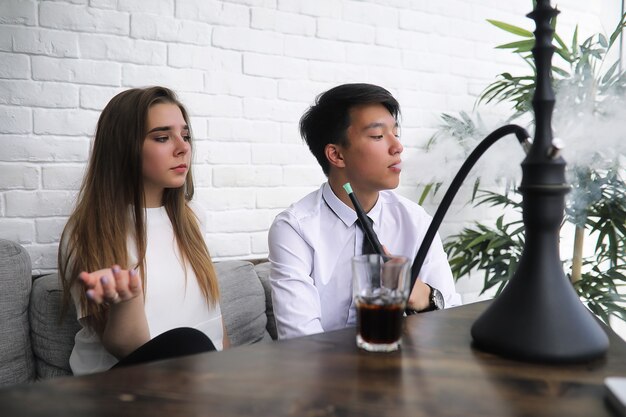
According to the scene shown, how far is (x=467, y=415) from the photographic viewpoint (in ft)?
1.75

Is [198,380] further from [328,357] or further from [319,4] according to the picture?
[319,4]

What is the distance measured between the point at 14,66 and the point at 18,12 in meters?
0.17

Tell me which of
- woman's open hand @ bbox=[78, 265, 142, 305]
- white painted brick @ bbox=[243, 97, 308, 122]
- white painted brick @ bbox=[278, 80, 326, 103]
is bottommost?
woman's open hand @ bbox=[78, 265, 142, 305]

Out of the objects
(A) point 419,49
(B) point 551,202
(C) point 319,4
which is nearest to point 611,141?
(A) point 419,49

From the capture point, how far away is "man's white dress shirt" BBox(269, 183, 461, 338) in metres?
1.47

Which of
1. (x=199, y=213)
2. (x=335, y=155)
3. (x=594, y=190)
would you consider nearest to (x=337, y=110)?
(x=335, y=155)

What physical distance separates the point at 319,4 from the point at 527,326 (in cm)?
196

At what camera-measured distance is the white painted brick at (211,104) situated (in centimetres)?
211

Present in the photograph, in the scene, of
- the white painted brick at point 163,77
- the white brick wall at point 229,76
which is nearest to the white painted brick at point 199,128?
the white brick wall at point 229,76

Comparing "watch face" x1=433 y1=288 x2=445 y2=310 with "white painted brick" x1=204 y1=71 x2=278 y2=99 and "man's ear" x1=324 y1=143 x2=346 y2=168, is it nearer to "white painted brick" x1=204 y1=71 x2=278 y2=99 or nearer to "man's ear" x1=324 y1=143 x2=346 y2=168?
"man's ear" x1=324 y1=143 x2=346 y2=168

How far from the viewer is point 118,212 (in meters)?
1.61

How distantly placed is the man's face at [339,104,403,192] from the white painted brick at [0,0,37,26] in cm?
108

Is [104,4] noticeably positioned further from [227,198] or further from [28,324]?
[28,324]

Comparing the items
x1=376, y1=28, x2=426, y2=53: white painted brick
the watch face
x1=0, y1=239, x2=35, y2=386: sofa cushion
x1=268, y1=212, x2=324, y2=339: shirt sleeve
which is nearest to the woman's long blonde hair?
x1=0, y1=239, x2=35, y2=386: sofa cushion
